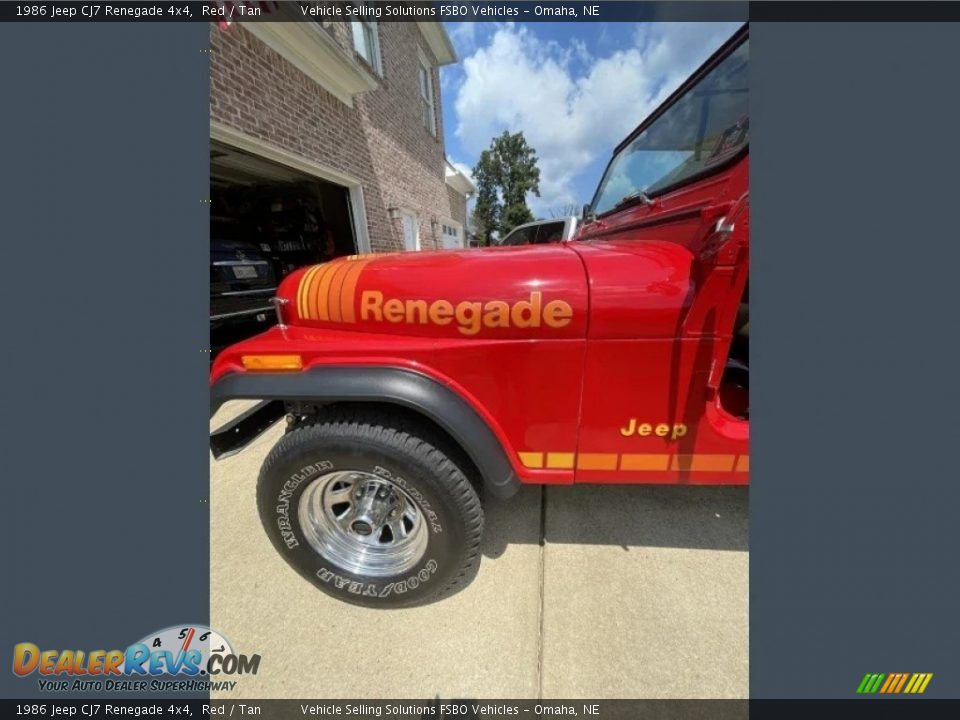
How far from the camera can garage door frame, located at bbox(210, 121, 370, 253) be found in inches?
138

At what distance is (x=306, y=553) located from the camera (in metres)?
1.62

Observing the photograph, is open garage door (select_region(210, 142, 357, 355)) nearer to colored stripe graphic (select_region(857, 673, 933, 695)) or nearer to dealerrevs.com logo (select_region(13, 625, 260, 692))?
dealerrevs.com logo (select_region(13, 625, 260, 692))

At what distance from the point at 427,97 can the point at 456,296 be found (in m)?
11.5

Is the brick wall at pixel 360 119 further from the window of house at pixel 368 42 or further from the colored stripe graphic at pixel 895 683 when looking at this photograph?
the colored stripe graphic at pixel 895 683

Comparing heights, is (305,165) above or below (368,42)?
below

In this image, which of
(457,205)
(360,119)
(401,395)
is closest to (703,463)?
(401,395)

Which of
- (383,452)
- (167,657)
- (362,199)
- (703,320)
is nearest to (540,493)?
(383,452)

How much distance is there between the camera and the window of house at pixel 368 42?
6254mm

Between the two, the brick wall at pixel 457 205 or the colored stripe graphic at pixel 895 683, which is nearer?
the colored stripe graphic at pixel 895 683

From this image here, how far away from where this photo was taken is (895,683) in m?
1.04

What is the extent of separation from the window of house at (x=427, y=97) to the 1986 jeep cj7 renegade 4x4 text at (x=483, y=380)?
9.98 m

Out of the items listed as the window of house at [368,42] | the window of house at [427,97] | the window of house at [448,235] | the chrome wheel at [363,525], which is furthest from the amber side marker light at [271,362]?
the window of house at [448,235]

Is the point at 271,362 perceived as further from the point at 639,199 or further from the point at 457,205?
the point at 457,205

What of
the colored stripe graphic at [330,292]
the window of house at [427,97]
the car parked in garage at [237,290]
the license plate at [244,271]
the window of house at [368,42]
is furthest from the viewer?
the window of house at [427,97]
